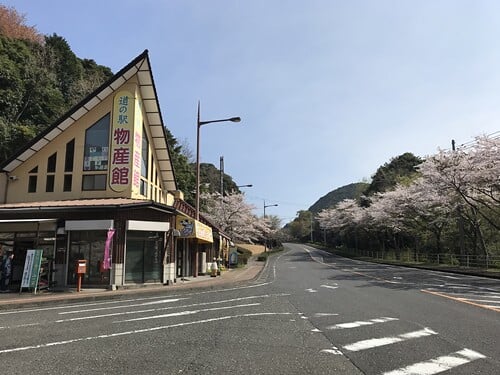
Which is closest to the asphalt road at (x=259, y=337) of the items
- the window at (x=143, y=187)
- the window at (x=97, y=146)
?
the window at (x=97, y=146)

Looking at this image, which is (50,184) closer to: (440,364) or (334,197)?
(440,364)

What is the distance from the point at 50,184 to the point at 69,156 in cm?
172

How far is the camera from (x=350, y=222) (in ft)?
226

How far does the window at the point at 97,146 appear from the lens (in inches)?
840

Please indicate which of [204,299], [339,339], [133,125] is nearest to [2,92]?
[133,125]

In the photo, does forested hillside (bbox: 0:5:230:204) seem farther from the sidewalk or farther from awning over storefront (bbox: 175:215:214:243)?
the sidewalk

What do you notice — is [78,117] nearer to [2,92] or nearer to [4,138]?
[4,138]

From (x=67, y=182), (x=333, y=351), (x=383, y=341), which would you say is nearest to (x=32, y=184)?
(x=67, y=182)

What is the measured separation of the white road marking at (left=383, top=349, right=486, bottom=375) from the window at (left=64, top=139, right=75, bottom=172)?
19.6m

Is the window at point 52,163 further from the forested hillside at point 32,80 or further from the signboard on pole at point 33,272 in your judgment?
the forested hillside at point 32,80

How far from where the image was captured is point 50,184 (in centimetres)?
2167

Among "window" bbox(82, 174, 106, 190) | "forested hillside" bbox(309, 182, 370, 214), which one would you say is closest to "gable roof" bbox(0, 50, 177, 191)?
"window" bbox(82, 174, 106, 190)

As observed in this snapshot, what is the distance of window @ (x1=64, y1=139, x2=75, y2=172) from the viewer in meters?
21.6

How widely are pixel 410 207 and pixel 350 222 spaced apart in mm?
26408
